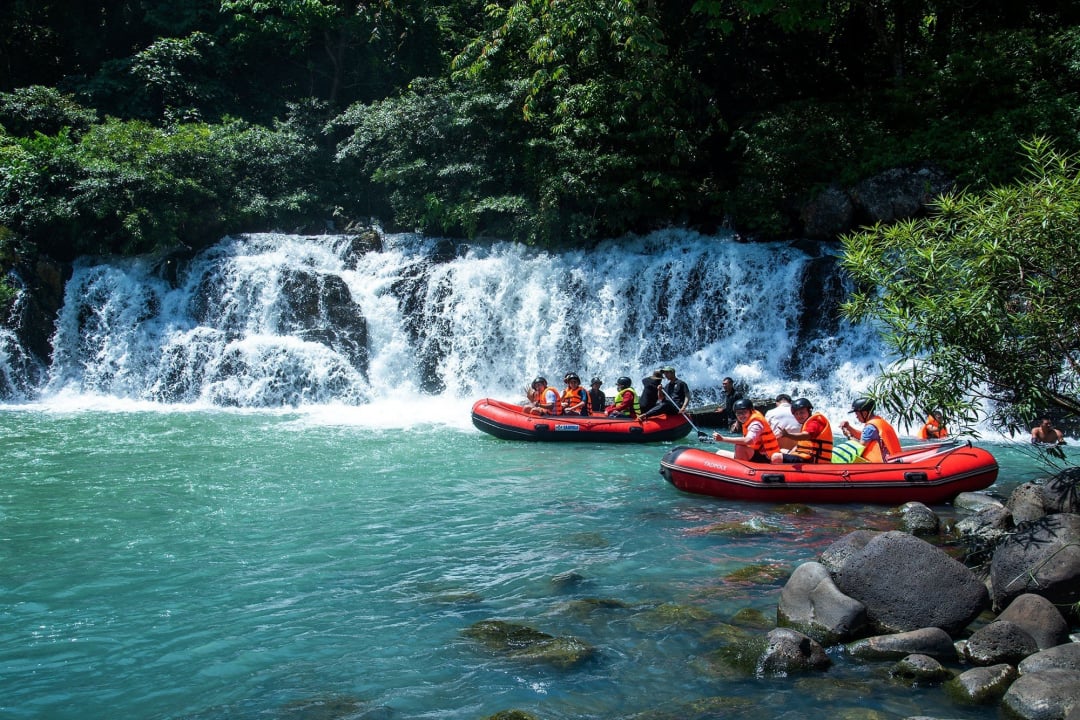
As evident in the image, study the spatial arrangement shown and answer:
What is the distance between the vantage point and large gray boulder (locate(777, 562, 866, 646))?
5.76m

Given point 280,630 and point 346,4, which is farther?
point 346,4

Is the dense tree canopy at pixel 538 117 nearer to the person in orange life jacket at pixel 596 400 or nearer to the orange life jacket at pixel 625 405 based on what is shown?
the person in orange life jacket at pixel 596 400

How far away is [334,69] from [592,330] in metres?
14.1

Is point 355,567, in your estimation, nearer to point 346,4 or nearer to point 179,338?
point 179,338

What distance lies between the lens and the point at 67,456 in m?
12.4

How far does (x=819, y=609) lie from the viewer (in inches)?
232

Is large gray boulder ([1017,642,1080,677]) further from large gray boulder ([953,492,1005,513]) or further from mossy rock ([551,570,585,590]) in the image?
large gray boulder ([953,492,1005,513])

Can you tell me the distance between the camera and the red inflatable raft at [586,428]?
44.1 ft

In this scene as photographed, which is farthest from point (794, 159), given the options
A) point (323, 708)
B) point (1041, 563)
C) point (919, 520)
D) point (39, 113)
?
point (39, 113)

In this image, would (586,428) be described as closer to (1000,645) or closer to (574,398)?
(574,398)

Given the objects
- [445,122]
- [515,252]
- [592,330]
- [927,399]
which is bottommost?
[927,399]

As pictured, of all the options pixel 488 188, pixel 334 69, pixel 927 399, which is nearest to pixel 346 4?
pixel 334 69

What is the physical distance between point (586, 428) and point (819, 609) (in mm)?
7673

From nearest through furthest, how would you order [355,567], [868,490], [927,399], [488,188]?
[927,399] < [355,567] < [868,490] < [488,188]
